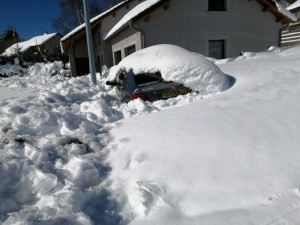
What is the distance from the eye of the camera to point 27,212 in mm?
1577

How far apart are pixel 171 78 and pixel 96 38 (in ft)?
53.6

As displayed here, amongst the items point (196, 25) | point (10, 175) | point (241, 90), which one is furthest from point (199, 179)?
point (196, 25)

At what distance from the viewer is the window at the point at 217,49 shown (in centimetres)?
1166

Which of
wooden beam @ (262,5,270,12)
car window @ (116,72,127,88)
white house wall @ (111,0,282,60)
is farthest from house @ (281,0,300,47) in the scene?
car window @ (116,72,127,88)

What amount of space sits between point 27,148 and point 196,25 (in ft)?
35.4

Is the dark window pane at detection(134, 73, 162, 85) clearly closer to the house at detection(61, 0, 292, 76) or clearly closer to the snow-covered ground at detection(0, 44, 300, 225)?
the snow-covered ground at detection(0, 44, 300, 225)

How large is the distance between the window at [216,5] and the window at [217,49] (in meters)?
1.79

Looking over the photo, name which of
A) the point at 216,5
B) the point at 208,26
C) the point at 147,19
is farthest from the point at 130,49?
the point at 216,5

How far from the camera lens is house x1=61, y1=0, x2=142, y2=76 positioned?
15156mm

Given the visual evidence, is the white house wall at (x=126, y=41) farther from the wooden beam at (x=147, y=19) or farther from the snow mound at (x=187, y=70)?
the snow mound at (x=187, y=70)

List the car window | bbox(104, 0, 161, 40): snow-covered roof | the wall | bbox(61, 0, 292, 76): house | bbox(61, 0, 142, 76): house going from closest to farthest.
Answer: the car window, bbox(104, 0, 161, 40): snow-covered roof, bbox(61, 0, 292, 76): house, bbox(61, 0, 142, 76): house, the wall

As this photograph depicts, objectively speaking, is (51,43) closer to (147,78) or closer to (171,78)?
(147,78)

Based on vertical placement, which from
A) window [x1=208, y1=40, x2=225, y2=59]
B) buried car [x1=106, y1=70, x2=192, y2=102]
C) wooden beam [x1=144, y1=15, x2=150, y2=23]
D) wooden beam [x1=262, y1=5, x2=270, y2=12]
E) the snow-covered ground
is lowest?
the snow-covered ground

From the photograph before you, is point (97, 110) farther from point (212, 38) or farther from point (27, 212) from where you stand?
point (212, 38)
